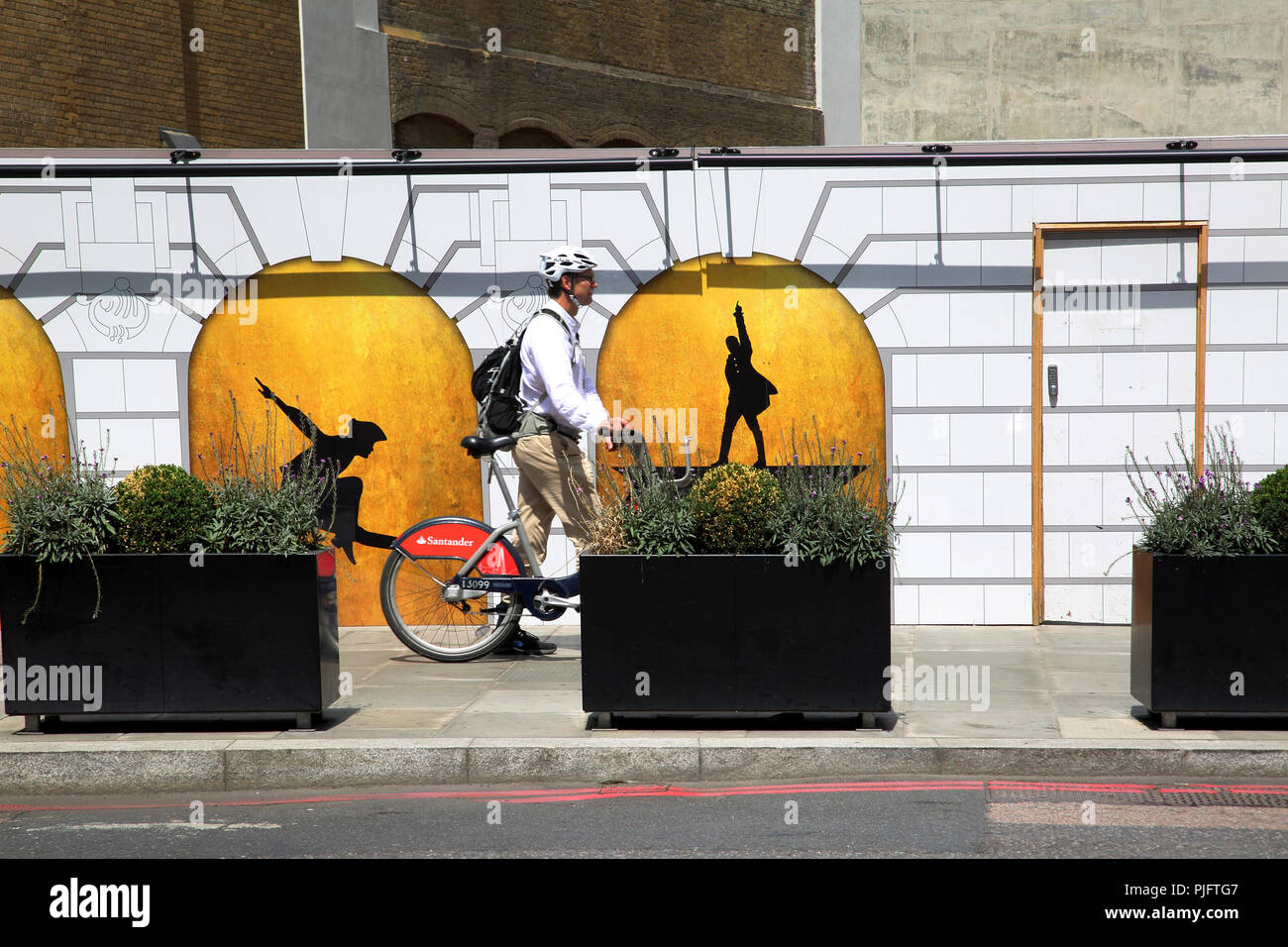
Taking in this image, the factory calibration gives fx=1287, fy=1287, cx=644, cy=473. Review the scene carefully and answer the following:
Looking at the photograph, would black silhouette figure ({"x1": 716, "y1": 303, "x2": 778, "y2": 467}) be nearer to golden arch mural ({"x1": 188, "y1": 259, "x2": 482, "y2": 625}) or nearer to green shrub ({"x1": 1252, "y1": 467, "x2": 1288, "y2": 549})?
golden arch mural ({"x1": 188, "y1": 259, "x2": 482, "y2": 625})

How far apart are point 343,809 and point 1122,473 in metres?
5.64

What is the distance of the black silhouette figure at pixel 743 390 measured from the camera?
28.1 feet

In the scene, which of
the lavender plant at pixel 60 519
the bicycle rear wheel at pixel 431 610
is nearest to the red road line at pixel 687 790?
the lavender plant at pixel 60 519

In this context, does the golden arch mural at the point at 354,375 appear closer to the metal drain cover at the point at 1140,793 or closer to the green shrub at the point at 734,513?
the green shrub at the point at 734,513

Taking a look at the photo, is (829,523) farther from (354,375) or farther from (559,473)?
(354,375)

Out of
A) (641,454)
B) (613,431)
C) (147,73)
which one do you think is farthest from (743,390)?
(147,73)

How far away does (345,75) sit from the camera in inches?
A: 664

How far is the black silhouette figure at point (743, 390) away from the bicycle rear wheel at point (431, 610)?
1867 mm

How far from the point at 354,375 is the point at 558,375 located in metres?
Result: 2.14

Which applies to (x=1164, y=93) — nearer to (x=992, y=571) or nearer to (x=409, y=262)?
(x=992, y=571)

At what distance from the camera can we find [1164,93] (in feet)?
59.0

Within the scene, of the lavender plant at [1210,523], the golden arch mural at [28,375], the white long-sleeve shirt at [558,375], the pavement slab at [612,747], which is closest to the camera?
the pavement slab at [612,747]

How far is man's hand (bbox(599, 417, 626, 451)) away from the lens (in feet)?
22.2

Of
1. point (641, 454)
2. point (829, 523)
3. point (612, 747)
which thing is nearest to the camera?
point (612, 747)
